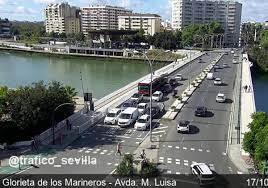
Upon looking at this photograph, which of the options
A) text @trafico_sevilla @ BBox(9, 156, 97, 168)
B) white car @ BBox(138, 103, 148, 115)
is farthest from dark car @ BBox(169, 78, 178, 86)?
text @trafico_sevilla @ BBox(9, 156, 97, 168)

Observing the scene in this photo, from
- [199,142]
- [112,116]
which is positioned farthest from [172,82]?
[199,142]

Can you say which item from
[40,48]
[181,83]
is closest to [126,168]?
[181,83]

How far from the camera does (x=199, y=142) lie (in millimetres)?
31328

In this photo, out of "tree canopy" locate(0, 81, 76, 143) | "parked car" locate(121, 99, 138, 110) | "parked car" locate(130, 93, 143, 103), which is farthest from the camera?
"parked car" locate(130, 93, 143, 103)

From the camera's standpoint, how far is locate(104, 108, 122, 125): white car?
3641 centimetres

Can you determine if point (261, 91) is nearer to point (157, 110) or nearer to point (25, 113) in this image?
point (157, 110)

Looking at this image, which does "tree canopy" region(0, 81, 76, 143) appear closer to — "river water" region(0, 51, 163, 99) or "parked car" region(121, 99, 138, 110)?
"parked car" region(121, 99, 138, 110)

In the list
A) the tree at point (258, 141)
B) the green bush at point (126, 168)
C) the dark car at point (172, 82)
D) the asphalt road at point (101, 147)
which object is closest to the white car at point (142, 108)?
the asphalt road at point (101, 147)

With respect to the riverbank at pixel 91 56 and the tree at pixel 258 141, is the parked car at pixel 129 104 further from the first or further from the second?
the riverbank at pixel 91 56

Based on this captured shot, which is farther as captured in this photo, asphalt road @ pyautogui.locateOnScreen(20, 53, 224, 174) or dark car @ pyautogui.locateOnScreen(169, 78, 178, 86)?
dark car @ pyautogui.locateOnScreen(169, 78, 178, 86)

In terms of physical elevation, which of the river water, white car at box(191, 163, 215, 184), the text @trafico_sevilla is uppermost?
white car at box(191, 163, 215, 184)

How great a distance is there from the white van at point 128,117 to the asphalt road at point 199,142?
2722mm

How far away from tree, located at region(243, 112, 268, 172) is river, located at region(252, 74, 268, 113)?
3376 cm

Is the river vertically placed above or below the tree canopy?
below
